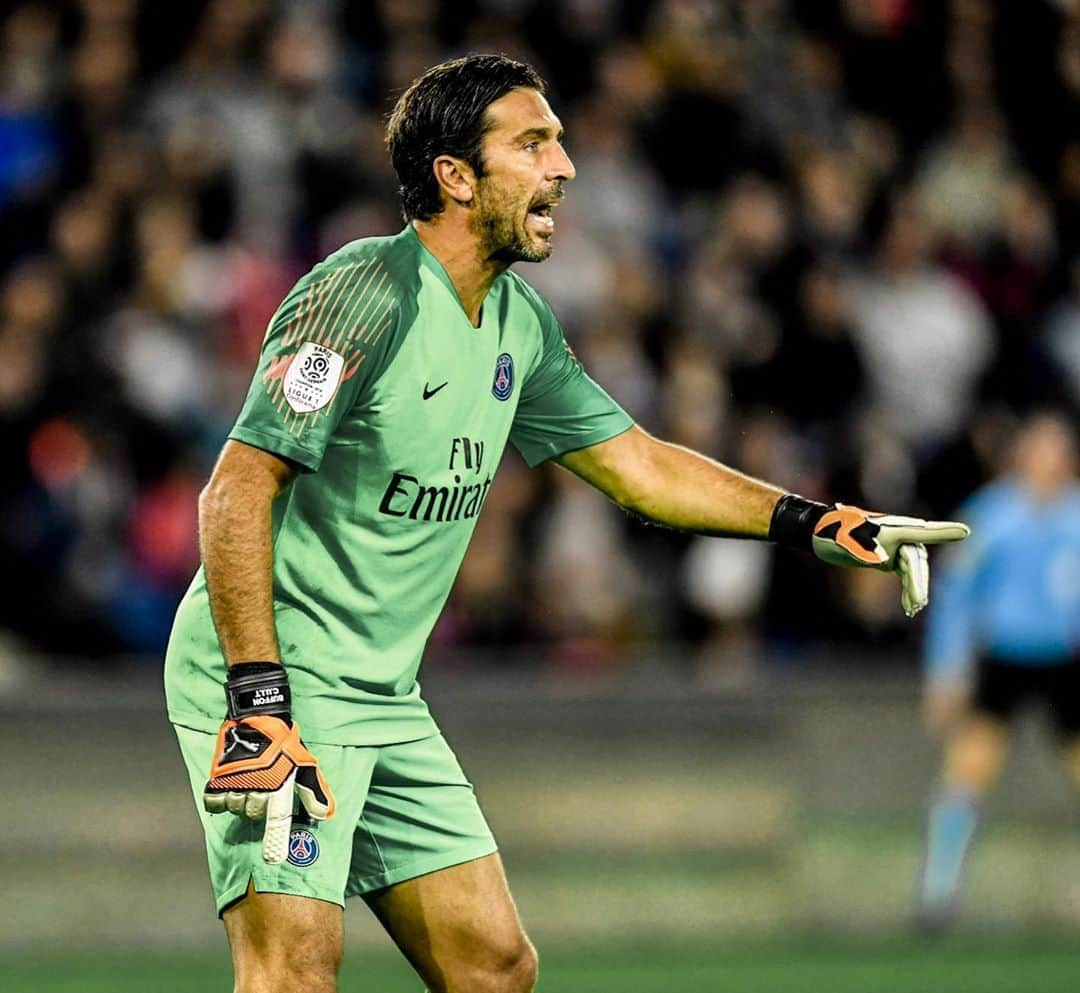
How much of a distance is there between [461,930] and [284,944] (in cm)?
55

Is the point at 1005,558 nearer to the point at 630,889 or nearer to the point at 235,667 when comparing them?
the point at 630,889

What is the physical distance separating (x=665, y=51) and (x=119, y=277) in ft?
13.4

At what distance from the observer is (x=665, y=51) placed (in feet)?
44.8

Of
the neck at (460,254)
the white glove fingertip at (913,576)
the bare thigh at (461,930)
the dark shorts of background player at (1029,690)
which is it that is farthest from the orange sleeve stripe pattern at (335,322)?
the dark shorts of background player at (1029,690)

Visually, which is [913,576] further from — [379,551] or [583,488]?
[583,488]

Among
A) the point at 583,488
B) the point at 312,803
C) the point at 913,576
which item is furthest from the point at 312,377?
the point at 583,488

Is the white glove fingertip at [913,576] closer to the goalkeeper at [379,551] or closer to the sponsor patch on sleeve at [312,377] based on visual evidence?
the goalkeeper at [379,551]

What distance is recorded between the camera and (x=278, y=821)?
445 cm

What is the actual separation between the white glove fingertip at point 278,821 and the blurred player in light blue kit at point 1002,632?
722 centimetres

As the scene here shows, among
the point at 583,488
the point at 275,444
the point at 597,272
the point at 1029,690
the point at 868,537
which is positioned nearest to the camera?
the point at 275,444

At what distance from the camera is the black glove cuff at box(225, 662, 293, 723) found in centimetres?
451

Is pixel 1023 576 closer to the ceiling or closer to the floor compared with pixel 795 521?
closer to the floor

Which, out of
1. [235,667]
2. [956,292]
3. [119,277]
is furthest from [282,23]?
[235,667]

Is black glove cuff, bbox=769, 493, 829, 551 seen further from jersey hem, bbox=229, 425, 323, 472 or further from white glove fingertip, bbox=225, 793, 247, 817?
white glove fingertip, bbox=225, 793, 247, 817
